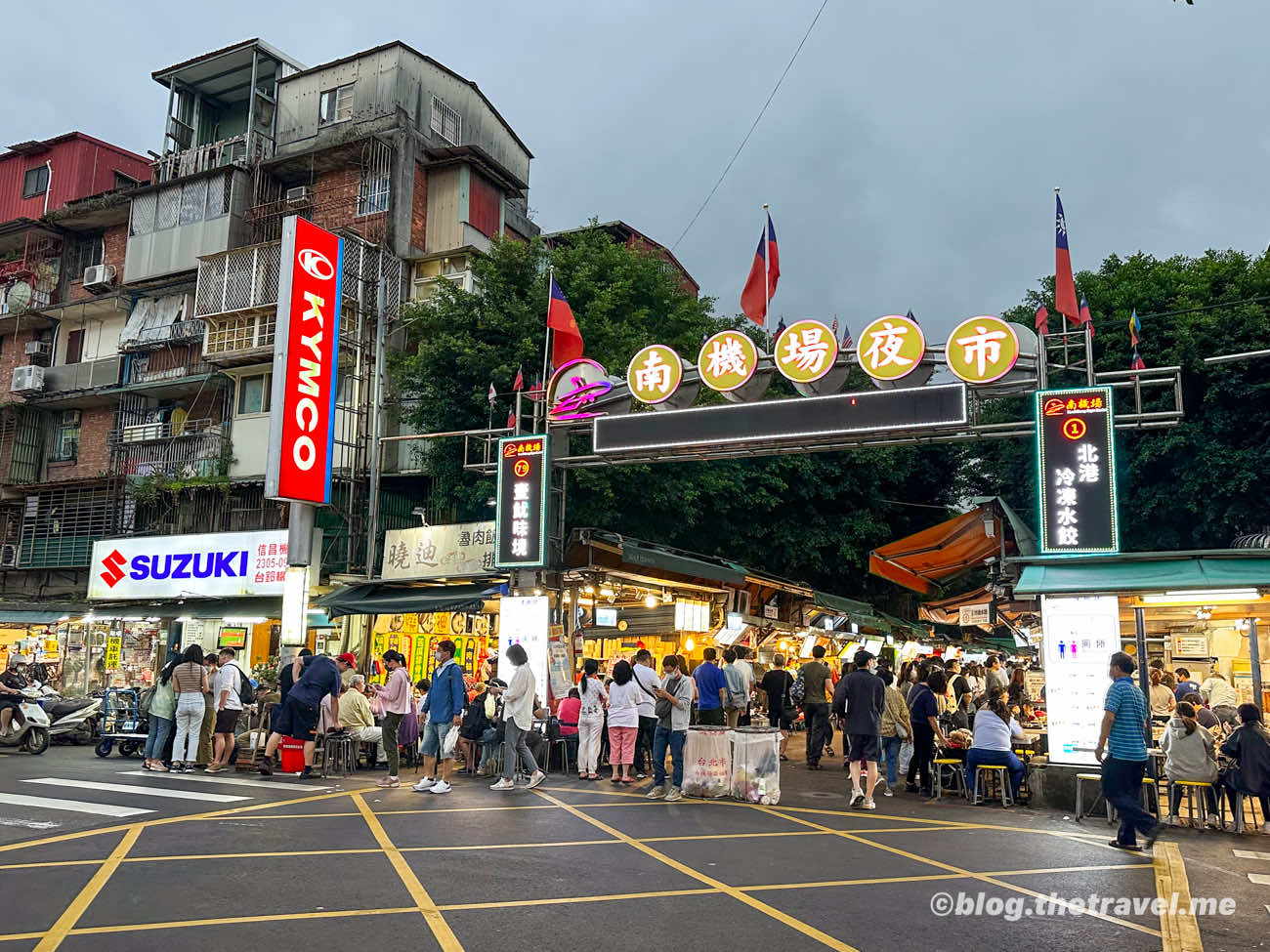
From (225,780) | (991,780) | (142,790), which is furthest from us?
(225,780)

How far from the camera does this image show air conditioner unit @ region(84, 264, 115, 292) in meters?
29.2

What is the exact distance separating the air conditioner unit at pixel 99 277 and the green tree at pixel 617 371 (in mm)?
10303

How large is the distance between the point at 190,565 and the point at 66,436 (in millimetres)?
9180

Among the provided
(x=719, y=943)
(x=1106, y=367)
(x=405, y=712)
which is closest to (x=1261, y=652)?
(x=1106, y=367)

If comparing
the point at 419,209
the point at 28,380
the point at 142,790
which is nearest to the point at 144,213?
the point at 28,380

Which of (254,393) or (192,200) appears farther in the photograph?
(192,200)

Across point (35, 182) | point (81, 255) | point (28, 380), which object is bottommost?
point (28, 380)

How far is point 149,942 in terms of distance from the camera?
5.40 meters

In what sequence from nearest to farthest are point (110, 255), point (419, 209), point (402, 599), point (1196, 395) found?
point (402, 599)
point (1196, 395)
point (419, 209)
point (110, 255)

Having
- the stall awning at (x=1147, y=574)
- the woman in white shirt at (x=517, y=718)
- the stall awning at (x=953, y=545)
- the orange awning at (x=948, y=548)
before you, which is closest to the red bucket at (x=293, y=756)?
the woman in white shirt at (x=517, y=718)

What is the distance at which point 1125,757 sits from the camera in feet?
29.7

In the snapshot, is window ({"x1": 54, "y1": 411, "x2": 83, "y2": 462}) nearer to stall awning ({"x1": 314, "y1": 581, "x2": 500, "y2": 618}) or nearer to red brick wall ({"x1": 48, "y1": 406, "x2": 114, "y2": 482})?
red brick wall ({"x1": 48, "y1": 406, "x2": 114, "y2": 482})

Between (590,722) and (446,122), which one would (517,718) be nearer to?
(590,722)

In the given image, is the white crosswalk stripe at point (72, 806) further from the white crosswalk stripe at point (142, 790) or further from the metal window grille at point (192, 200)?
the metal window grille at point (192, 200)
